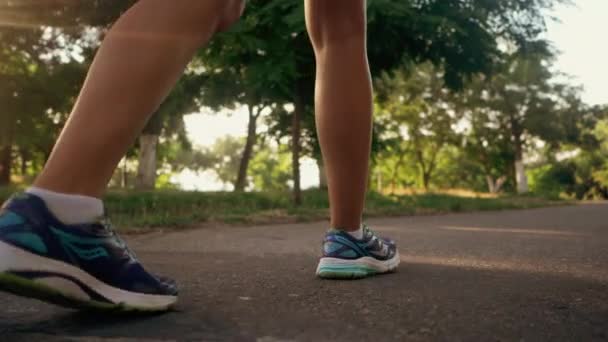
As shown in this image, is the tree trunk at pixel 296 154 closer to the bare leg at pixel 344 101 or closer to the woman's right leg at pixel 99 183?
the bare leg at pixel 344 101

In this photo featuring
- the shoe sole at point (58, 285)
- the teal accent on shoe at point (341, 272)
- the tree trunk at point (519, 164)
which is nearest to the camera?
the shoe sole at point (58, 285)

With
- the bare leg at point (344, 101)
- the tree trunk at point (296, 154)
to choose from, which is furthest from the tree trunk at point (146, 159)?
the bare leg at point (344, 101)

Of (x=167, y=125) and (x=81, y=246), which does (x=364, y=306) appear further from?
(x=167, y=125)

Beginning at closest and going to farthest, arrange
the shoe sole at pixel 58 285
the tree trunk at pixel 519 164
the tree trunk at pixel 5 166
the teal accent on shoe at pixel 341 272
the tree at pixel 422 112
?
the shoe sole at pixel 58 285, the teal accent on shoe at pixel 341 272, the tree trunk at pixel 5 166, the tree at pixel 422 112, the tree trunk at pixel 519 164

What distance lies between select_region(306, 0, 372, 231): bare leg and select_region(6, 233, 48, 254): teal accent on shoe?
102 centimetres

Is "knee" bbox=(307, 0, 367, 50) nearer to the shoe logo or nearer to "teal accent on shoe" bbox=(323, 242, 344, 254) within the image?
"teal accent on shoe" bbox=(323, 242, 344, 254)

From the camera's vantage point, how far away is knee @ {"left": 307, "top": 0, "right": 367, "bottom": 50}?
77.5 inches

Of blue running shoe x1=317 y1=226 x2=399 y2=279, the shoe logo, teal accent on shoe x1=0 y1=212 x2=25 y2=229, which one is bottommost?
blue running shoe x1=317 y1=226 x2=399 y2=279

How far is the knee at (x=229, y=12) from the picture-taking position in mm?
1469

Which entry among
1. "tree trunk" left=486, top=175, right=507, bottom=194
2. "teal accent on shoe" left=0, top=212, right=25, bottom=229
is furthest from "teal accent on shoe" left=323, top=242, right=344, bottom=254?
"tree trunk" left=486, top=175, right=507, bottom=194

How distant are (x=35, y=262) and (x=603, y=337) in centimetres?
112

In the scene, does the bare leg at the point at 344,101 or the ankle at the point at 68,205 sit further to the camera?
the bare leg at the point at 344,101

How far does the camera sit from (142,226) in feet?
16.5

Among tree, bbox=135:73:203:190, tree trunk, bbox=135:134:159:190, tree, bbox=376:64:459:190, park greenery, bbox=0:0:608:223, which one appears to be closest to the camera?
park greenery, bbox=0:0:608:223
